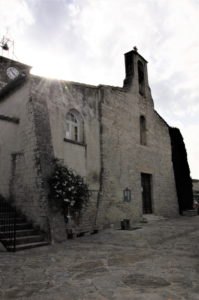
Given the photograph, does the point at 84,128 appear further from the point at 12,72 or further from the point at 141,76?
the point at 12,72

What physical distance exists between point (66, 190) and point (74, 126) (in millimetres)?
3167

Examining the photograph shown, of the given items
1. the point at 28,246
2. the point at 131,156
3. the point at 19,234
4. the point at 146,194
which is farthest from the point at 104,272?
the point at 146,194

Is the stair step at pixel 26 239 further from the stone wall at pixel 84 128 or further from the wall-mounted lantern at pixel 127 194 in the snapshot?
the wall-mounted lantern at pixel 127 194

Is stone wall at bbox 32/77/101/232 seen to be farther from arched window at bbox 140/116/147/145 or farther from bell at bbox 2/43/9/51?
bell at bbox 2/43/9/51

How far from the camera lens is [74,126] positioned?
1003 centimetres

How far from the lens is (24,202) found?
325 inches

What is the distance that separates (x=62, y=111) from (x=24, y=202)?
11.7 ft

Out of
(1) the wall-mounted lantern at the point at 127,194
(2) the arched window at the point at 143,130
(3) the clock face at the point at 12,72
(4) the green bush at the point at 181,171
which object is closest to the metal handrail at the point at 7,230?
(1) the wall-mounted lantern at the point at 127,194

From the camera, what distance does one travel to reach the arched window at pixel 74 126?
9789 millimetres

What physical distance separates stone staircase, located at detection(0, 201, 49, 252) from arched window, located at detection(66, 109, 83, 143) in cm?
347

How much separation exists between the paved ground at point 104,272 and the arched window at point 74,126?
4.29 metres

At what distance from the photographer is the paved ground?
3354 mm

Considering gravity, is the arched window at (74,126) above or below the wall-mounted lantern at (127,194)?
above

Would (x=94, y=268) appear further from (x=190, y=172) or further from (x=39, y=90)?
(x=190, y=172)
